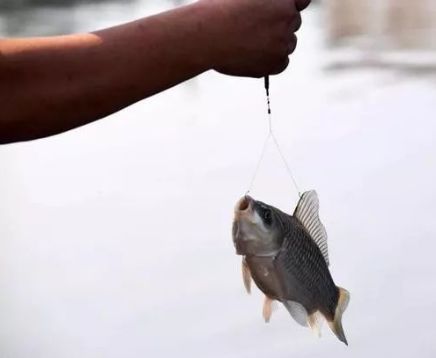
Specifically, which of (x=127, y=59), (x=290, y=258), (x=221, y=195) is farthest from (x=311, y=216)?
(x=221, y=195)

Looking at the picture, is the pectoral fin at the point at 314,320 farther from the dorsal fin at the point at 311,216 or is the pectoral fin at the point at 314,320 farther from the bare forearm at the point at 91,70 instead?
the bare forearm at the point at 91,70

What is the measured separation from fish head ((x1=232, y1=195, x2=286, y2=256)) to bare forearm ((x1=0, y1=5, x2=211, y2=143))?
23cm

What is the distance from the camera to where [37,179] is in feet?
5.41

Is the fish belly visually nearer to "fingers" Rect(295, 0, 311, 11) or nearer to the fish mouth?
the fish mouth

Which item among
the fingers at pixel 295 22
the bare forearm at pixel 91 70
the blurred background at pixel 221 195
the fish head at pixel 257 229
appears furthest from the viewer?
the blurred background at pixel 221 195

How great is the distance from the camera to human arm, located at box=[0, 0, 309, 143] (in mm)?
738

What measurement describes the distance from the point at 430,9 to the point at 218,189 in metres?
0.48

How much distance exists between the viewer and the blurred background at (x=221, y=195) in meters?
1.50

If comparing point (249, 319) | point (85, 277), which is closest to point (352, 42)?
point (249, 319)

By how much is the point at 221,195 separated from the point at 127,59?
82 cm

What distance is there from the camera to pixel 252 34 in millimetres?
822

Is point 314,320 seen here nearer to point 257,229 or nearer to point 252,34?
point 257,229

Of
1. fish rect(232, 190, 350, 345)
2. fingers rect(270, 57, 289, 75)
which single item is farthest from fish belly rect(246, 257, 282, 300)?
fingers rect(270, 57, 289, 75)

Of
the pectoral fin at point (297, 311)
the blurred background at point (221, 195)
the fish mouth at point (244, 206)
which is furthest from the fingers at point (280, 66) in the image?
the blurred background at point (221, 195)
